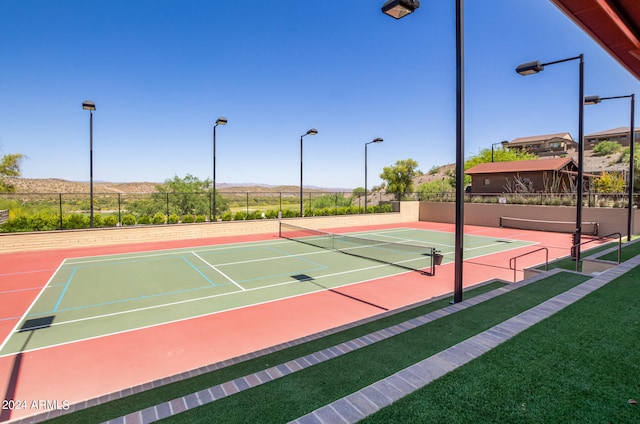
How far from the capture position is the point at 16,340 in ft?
19.1

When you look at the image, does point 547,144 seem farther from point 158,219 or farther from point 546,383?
point 546,383

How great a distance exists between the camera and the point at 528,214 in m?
22.9

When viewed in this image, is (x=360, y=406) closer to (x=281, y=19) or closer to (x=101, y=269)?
(x=101, y=269)

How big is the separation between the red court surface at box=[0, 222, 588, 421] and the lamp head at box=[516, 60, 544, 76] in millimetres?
5700

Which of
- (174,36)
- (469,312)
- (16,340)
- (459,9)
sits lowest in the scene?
(16,340)

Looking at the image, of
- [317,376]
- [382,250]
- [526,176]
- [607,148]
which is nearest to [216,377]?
[317,376]

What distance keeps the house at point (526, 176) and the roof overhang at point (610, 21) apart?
22978 millimetres

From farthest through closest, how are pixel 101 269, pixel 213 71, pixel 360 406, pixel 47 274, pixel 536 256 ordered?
pixel 213 71, pixel 536 256, pixel 101 269, pixel 47 274, pixel 360 406

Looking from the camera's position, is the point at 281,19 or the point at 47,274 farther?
the point at 281,19

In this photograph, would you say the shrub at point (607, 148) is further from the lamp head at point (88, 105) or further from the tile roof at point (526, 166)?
the lamp head at point (88, 105)

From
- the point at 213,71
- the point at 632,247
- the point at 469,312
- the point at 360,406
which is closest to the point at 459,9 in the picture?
the point at 469,312

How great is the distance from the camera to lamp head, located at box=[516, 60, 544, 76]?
737cm

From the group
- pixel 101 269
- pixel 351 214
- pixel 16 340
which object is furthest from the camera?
pixel 351 214

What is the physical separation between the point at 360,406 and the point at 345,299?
5.40 m
